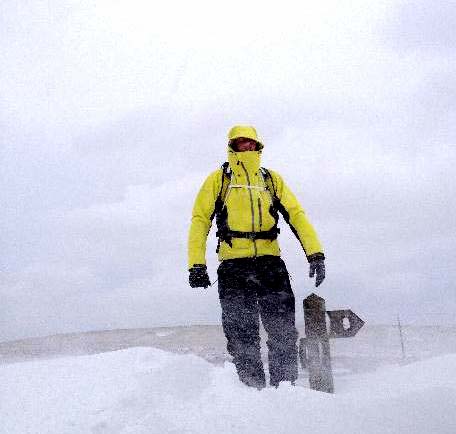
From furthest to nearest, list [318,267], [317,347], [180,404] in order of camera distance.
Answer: [317,347]
[318,267]
[180,404]

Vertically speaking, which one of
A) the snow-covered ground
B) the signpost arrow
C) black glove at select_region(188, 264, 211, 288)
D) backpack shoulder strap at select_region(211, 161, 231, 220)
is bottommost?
the snow-covered ground

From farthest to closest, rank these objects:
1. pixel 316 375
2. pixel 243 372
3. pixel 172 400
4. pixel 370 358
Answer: pixel 370 358, pixel 316 375, pixel 243 372, pixel 172 400

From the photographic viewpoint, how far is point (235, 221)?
4.39 m

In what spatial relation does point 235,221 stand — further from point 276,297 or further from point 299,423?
point 299,423

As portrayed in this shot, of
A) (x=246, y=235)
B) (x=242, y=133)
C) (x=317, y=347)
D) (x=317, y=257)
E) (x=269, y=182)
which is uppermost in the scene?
(x=242, y=133)

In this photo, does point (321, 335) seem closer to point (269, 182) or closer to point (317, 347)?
point (317, 347)

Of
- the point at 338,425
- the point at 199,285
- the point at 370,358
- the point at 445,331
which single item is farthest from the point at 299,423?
the point at 445,331

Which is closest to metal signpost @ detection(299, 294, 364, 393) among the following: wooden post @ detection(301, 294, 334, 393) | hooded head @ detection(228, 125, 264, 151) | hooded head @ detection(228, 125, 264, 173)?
wooden post @ detection(301, 294, 334, 393)

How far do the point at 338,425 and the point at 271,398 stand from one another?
47cm

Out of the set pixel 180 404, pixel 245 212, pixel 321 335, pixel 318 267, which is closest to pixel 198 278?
pixel 245 212

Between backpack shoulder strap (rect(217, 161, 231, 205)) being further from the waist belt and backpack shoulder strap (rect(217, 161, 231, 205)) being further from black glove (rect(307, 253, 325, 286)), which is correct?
black glove (rect(307, 253, 325, 286))

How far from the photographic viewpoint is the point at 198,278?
170 inches

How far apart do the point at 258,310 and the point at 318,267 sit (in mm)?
629

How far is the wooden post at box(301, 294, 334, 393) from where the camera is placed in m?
4.63
